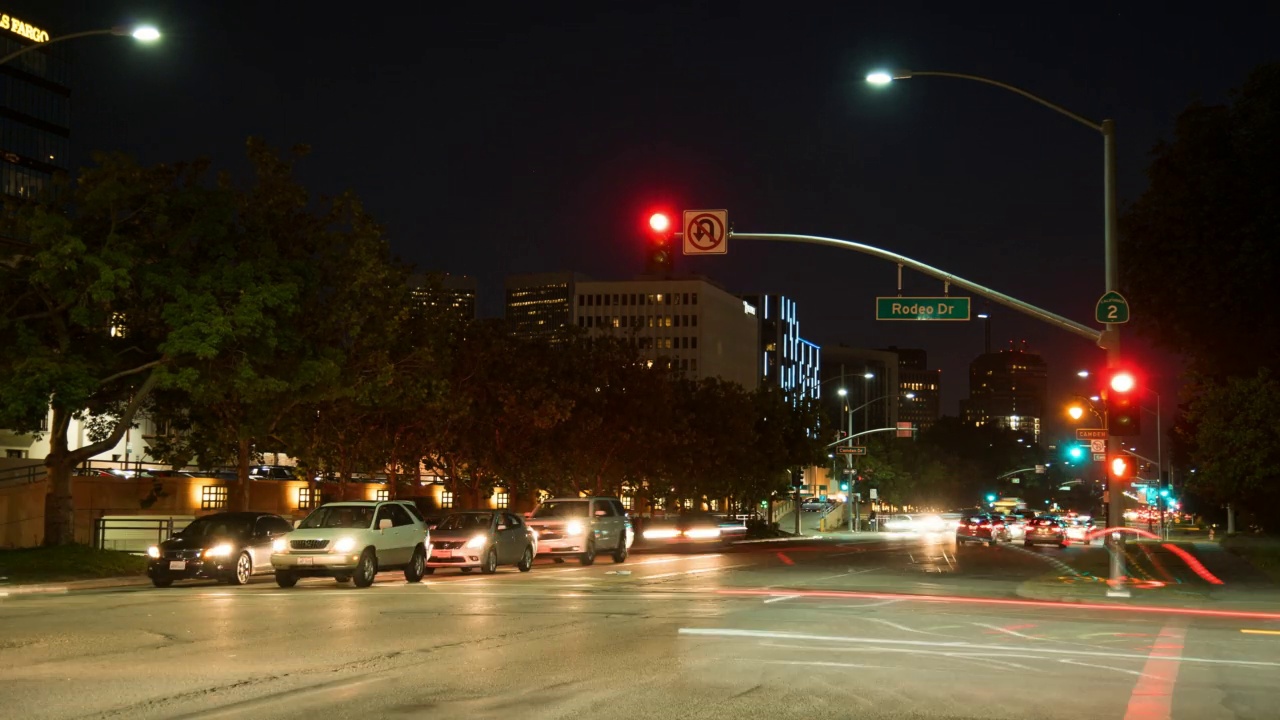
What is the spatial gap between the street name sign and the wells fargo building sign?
83530 mm

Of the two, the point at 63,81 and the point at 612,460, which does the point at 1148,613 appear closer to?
the point at 612,460

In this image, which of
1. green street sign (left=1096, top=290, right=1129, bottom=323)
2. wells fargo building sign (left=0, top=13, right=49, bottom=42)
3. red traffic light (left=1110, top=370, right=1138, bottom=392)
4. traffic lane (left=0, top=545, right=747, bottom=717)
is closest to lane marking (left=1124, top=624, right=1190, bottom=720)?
traffic lane (left=0, top=545, right=747, bottom=717)

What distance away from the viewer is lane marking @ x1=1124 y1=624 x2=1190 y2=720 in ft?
35.5

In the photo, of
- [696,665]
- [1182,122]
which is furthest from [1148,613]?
[1182,122]

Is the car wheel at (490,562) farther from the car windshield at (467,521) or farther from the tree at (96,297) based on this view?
the tree at (96,297)

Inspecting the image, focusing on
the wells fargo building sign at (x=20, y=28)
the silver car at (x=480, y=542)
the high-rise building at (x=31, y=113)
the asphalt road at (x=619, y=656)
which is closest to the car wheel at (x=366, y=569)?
the asphalt road at (x=619, y=656)

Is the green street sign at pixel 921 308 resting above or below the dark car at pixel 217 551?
above

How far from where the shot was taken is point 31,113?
99625mm

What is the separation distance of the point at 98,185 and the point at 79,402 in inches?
197

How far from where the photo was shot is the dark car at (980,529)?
59.3 metres

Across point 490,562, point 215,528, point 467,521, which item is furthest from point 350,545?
point 467,521

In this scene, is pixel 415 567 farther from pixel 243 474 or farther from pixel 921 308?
pixel 243 474

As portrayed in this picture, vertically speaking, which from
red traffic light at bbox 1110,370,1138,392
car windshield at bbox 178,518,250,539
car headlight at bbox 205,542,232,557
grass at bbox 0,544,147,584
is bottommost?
grass at bbox 0,544,147,584

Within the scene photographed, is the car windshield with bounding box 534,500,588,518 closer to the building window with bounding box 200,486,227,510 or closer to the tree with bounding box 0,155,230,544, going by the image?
the tree with bounding box 0,155,230,544
